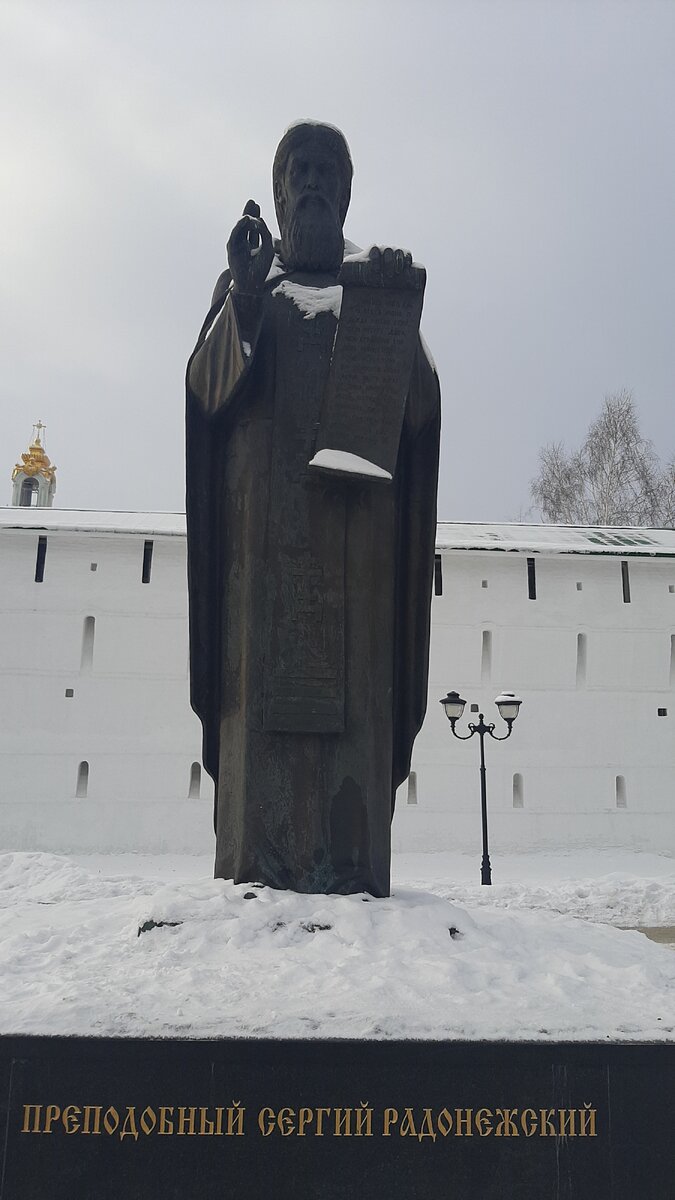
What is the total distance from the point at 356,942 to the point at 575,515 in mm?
23790

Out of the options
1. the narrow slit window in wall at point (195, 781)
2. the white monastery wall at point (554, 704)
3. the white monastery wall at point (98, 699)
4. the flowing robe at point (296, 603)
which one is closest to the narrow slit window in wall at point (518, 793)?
the white monastery wall at point (554, 704)

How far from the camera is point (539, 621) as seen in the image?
62.6ft

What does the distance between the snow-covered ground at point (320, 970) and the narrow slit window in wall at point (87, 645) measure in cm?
1555

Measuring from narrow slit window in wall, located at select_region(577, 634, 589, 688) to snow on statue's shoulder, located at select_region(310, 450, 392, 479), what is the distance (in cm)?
1679

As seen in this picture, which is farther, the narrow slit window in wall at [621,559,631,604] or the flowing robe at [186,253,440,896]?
the narrow slit window in wall at [621,559,631,604]

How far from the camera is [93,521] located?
65.9ft

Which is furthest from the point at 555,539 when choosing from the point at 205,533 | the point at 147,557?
the point at 205,533

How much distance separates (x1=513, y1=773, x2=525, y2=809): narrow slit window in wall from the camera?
18.3 meters

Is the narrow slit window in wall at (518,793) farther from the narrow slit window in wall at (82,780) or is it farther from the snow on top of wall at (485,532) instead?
the narrow slit window in wall at (82,780)

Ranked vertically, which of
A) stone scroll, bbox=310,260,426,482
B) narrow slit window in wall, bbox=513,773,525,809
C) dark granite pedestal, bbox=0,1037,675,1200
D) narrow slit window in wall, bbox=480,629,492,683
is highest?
stone scroll, bbox=310,260,426,482

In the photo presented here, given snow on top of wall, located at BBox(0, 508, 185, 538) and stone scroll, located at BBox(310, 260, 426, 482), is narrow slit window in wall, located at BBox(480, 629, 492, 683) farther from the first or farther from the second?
stone scroll, located at BBox(310, 260, 426, 482)

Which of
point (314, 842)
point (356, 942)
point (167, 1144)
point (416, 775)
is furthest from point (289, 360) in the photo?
point (416, 775)

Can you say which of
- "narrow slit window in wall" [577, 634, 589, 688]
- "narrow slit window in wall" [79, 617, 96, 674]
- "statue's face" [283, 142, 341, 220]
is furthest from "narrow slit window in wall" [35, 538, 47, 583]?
"statue's face" [283, 142, 341, 220]

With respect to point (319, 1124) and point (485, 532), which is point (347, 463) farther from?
point (485, 532)
